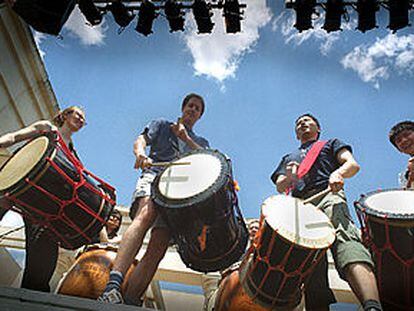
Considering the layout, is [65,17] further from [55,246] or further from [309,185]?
[309,185]

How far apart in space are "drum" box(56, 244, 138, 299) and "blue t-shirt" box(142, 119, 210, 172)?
778 millimetres

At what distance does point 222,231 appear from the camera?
272 centimetres

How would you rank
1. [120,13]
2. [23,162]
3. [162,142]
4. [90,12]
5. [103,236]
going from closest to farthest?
[23,162], [162,142], [103,236], [90,12], [120,13]

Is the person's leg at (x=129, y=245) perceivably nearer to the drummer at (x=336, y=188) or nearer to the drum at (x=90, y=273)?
the drum at (x=90, y=273)

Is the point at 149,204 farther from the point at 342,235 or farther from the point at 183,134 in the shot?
the point at 342,235

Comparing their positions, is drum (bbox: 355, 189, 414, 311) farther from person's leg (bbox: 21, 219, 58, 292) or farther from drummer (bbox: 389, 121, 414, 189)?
person's leg (bbox: 21, 219, 58, 292)

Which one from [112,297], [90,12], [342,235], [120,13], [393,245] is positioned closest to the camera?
[112,297]

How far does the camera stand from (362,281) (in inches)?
92.1

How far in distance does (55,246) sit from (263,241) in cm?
144

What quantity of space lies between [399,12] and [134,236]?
4605mm

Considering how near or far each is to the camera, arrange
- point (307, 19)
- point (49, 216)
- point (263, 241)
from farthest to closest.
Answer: point (307, 19)
point (49, 216)
point (263, 241)

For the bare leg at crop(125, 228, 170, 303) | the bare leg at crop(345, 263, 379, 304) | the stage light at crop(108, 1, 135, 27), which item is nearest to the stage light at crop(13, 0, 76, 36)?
the stage light at crop(108, 1, 135, 27)

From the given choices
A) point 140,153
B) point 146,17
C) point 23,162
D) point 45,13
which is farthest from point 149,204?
point 146,17


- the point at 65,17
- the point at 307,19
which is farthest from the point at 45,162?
the point at 307,19
